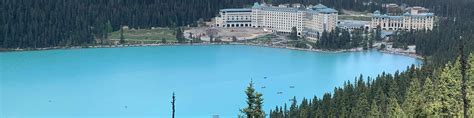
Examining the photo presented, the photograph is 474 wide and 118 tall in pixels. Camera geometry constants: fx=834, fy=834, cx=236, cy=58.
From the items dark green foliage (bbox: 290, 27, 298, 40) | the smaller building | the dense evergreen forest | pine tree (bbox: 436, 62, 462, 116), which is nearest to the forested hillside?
dark green foliage (bbox: 290, 27, 298, 40)

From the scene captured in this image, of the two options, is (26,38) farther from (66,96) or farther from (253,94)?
(253,94)

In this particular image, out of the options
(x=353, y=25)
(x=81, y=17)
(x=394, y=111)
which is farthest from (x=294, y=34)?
(x=394, y=111)

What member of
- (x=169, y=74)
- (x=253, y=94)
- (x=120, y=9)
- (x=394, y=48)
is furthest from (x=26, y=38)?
(x=253, y=94)

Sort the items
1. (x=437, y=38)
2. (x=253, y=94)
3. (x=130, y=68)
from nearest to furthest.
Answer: (x=253, y=94) < (x=130, y=68) < (x=437, y=38)

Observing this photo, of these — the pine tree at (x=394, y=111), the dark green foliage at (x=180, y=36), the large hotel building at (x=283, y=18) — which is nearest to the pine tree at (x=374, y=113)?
→ the pine tree at (x=394, y=111)

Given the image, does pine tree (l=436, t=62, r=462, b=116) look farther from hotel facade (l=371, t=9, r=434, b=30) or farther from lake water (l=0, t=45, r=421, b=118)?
hotel facade (l=371, t=9, r=434, b=30)

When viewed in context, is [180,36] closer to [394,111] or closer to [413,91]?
[413,91]
